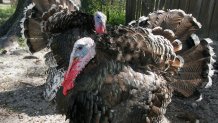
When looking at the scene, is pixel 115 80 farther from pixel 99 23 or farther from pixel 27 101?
pixel 27 101

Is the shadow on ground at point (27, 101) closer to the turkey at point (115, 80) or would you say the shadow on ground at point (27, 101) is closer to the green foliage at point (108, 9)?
the turkey at point (115, 80)

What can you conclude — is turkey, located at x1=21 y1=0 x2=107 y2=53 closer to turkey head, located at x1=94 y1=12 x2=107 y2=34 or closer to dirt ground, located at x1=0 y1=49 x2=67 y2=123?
turkey head, located at x1=94 y1=12 x2=107 y2=34

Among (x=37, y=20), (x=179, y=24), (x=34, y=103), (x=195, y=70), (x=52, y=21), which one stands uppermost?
(x=179, y=24)

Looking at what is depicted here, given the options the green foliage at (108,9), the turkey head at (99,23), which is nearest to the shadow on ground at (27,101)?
the turkey head at (99,23)

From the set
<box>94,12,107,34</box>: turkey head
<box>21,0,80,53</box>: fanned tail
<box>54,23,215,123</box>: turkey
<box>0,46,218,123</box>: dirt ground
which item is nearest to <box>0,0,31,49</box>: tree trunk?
<box>0,46,218,123</box>: dirt ground

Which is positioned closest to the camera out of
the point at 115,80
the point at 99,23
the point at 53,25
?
the point at 115,80

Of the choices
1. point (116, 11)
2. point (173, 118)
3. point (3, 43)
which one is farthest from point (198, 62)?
point (116, 11)

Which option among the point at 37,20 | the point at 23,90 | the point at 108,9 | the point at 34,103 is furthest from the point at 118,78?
the point at 108,9

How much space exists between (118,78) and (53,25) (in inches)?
62.8

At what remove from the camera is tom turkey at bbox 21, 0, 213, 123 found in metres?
2.98

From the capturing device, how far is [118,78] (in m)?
3.03

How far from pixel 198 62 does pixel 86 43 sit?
1400 millimetres

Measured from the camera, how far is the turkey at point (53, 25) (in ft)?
14.2

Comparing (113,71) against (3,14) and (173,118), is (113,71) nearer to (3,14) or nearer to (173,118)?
(173,118)
